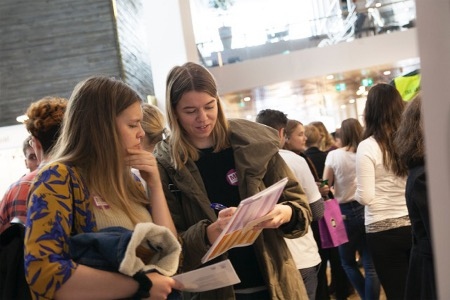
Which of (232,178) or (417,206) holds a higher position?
(232,178)

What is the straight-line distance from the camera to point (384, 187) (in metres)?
3.58

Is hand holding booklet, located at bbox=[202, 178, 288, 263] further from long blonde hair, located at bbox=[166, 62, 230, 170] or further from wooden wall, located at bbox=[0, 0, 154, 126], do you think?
wooden wall, located at bbox=[0, 0, 154, 126]

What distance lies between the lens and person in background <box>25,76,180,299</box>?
4.81 feet

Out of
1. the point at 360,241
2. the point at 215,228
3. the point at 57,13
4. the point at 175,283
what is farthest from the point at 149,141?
the point at 57,13

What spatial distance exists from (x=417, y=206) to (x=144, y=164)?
1.16 metres

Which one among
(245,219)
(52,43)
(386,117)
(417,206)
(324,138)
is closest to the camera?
(245,219)

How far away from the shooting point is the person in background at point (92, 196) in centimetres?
146

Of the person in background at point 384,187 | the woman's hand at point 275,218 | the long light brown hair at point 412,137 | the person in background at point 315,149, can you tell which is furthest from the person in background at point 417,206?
the person in background at point 315,149

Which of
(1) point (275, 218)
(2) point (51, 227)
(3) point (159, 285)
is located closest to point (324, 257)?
(1) point (275, 218)

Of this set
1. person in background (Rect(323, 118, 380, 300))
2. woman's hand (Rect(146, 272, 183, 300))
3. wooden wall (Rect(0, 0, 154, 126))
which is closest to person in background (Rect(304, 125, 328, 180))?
person in background (Rect(323, 118, 380, 300))

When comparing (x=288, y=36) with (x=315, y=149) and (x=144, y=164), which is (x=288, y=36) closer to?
(x=315, y=149)

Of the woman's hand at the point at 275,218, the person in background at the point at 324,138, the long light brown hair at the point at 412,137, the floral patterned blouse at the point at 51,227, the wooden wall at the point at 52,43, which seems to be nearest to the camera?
the floral patterned blouse at the point at 51,227

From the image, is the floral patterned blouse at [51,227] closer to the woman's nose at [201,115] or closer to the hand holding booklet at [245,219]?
the hand holding booklet at [245,219]

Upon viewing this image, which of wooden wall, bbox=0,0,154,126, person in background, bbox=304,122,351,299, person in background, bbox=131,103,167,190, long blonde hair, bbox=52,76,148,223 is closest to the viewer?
long blonde hair, bbox=52,76,148,223
